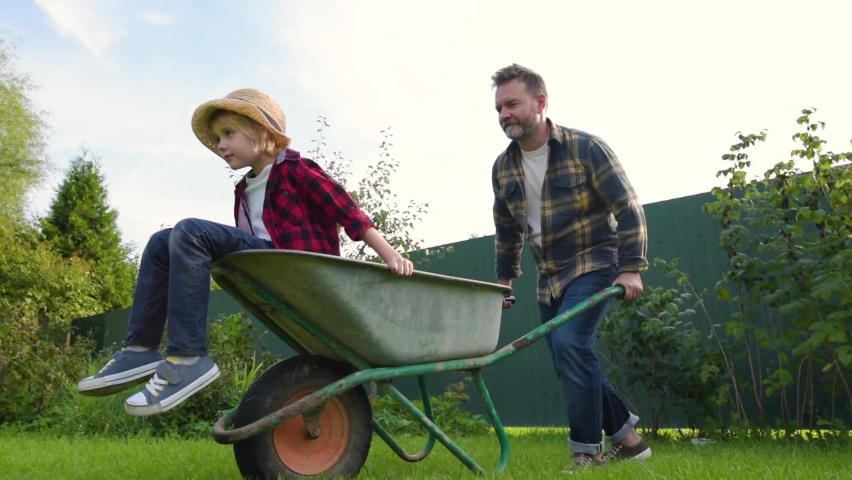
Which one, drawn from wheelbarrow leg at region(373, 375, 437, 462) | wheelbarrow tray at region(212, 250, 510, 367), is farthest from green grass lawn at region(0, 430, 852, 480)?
wheelbarrow tray at region(212, 250, 510, 367)

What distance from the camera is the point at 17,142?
1839cm

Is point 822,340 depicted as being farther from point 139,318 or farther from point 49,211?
point 49,211

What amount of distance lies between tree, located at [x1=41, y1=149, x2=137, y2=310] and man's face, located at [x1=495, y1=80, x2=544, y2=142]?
56.1 feet

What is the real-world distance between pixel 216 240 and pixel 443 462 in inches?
58.7

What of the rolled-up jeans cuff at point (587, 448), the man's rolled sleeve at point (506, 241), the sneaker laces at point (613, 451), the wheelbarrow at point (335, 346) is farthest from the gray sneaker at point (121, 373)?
the sneaker laces at point (613, 451)

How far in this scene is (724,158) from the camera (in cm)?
396

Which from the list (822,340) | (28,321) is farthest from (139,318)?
(28,321)

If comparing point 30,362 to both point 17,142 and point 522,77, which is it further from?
point 17,142

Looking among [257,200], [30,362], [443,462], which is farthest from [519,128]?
[30,362]

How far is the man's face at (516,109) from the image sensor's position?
279 centimetres

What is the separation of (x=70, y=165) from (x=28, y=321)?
47.4 feet

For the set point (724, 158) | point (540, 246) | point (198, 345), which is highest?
point (724, 158)

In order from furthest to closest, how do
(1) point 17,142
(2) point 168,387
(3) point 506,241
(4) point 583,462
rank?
(1) point 17,142 < (3) point 506,241 < (4) point 583,462 < (2) point 168,387

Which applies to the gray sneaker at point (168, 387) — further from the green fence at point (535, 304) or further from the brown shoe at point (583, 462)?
the green fence at point (535, 304)
